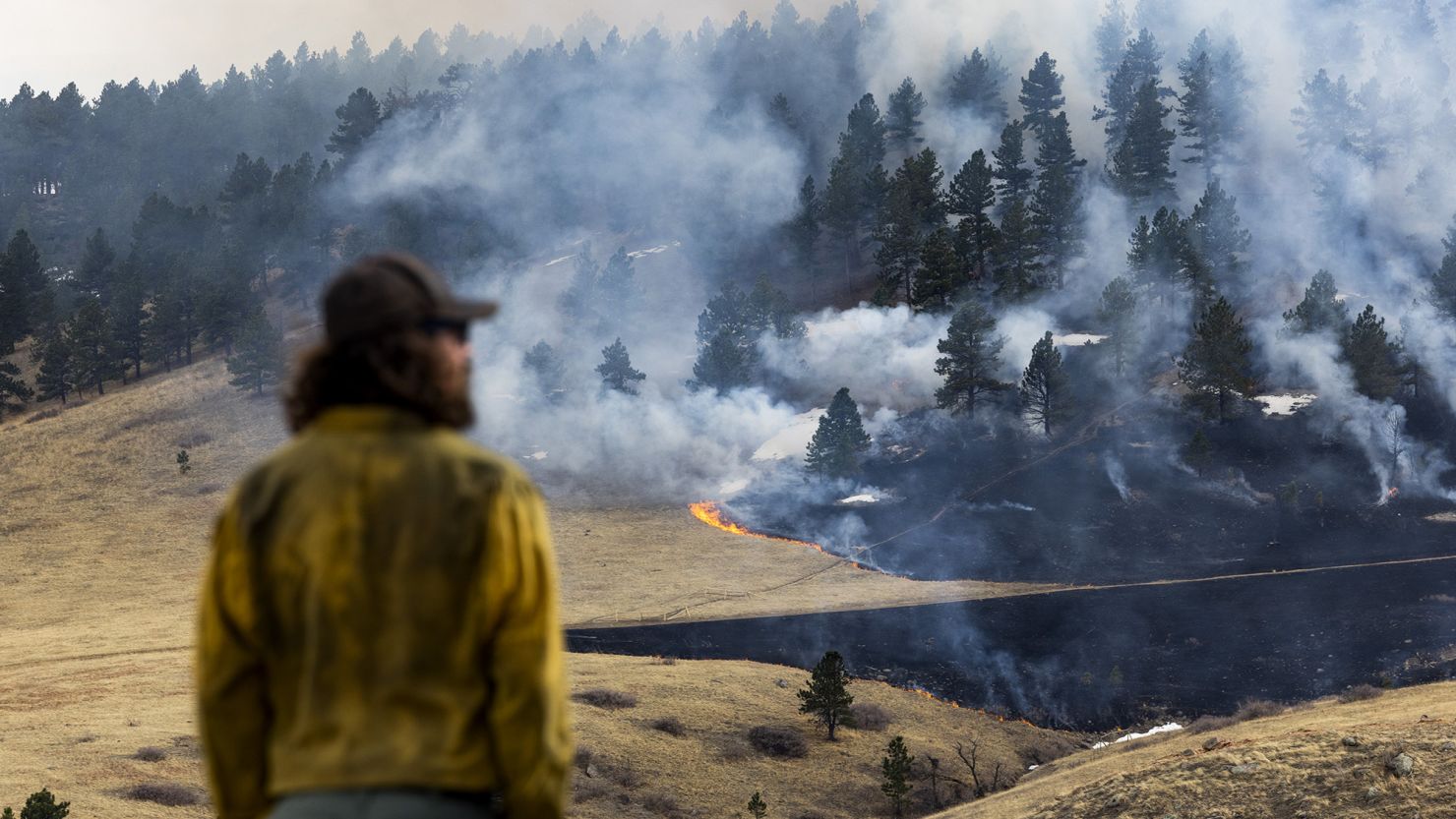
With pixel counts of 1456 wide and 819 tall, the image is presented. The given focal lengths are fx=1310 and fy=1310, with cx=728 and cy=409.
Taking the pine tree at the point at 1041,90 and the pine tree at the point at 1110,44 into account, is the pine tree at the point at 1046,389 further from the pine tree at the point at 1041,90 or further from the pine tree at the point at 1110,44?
the pine tree at the point at 1110,44

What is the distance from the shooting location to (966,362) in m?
69.8

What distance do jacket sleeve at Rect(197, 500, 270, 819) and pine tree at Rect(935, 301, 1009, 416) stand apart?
220ft

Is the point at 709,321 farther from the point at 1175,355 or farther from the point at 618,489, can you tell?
the point at 1175,355

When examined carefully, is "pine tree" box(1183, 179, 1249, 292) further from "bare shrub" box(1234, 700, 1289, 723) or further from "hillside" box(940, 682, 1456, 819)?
"hillside" box(940, 682, 1456, 819)

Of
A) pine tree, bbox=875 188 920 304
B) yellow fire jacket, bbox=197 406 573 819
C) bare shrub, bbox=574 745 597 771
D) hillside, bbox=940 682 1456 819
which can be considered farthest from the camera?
pine tree, bbox=875 188 920 304

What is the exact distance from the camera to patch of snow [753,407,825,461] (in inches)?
2862

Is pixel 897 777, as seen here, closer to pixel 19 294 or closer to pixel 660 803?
pixel 660 803

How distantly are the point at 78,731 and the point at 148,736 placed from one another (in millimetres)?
1892

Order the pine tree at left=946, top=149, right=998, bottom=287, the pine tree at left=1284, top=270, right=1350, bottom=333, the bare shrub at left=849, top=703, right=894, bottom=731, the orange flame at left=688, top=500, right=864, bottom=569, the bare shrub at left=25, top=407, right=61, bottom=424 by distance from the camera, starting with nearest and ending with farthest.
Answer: the bare shrub at left=849, top=703, right=894, bottom=731 < the orange flame at left=688, top=500, right=864, bottom=569 < the pine tree at left=1284, top=270, right=1350, bottom=333 < the pine tree at left=946, top=149, right=998, bottom=287 < the bare shrub at left=25, top=407, right=61, bottom=424

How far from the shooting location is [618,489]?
240 feet

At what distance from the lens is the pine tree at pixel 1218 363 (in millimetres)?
63531

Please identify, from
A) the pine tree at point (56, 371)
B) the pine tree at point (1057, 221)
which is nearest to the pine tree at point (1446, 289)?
the pine tree at point (1057, 221)

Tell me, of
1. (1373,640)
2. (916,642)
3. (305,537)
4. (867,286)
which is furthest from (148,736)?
(867,286)

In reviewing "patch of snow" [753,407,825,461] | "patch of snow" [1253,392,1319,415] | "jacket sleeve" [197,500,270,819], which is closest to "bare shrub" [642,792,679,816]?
"jacket sleeve" [197,500,270,819]
